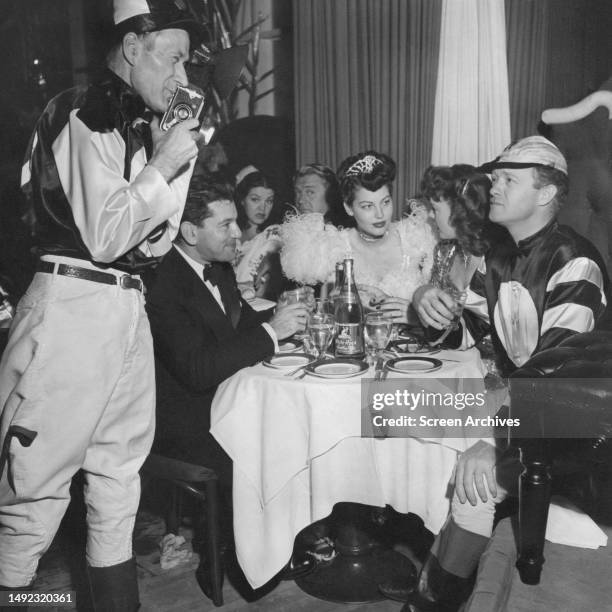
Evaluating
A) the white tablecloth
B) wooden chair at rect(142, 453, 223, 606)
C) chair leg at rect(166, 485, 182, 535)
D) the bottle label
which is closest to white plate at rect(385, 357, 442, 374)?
the white tablecloth

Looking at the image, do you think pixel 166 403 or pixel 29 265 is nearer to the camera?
pixel 29 265

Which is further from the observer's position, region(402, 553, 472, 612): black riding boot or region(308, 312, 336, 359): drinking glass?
region(308, 312, 336, 359): drinking glass

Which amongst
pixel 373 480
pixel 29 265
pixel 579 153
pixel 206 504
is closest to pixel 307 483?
pixel 373 480

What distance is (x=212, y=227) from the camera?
219 cm

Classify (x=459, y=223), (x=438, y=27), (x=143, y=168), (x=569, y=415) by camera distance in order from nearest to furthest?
(x=569, y=415)
(x=143, y=168)
(x=459, y=223)
(x=438, y=27)

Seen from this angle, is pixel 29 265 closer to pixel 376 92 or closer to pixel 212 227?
pixel 212 227

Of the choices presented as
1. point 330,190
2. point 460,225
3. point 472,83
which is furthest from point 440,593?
point 472,83

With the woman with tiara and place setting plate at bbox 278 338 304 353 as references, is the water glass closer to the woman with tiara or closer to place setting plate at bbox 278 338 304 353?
place setting plate at bbox 278 338 304 353

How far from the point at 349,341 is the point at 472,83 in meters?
2.21

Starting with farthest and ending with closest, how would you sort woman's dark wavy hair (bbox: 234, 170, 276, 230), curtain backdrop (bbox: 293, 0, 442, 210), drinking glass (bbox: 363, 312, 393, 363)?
woman's dark wavy hair (bbox: 234, 170, 276, 230), curtain backdrop (bbox: 293, 0, 442, 210), drinking glass (bbox: 363, 312, 393, 363)

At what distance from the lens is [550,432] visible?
1352mm

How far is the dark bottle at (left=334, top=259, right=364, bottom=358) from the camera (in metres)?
2.04

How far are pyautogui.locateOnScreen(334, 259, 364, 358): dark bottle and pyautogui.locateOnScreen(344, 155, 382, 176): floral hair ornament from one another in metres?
0.92

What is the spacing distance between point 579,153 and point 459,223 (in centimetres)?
60
